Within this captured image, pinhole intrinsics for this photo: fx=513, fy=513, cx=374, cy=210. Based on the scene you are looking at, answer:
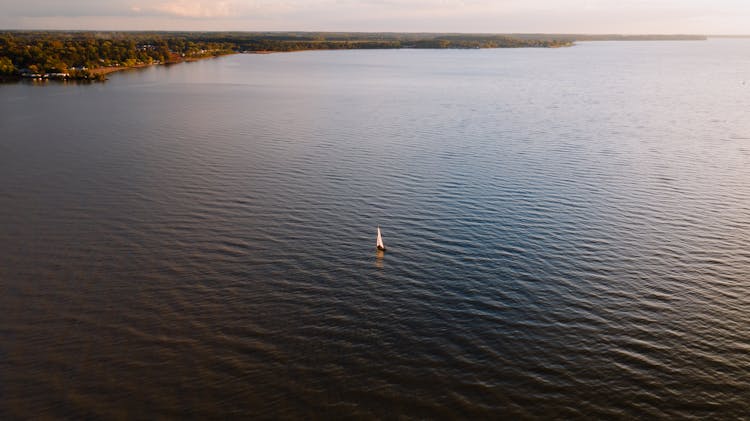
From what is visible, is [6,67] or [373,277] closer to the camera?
[373,277]

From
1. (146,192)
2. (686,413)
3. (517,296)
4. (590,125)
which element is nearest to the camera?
(686,413)

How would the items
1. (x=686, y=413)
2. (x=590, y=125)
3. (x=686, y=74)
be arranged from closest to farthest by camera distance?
(x=686, y=413)
(x=590, y=125)
(x=686, y=74)

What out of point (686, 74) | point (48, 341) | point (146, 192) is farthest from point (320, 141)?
point (686, 74)

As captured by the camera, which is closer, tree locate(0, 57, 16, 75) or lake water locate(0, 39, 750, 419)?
lake water locate(0, 39, 750, 419)

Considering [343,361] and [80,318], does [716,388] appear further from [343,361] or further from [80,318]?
[80,318]

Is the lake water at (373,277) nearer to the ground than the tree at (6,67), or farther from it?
nearer to the ground

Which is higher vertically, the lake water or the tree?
the tree

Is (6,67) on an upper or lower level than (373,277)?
upper

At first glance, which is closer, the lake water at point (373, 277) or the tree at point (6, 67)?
the lake water at point (373, 277)
